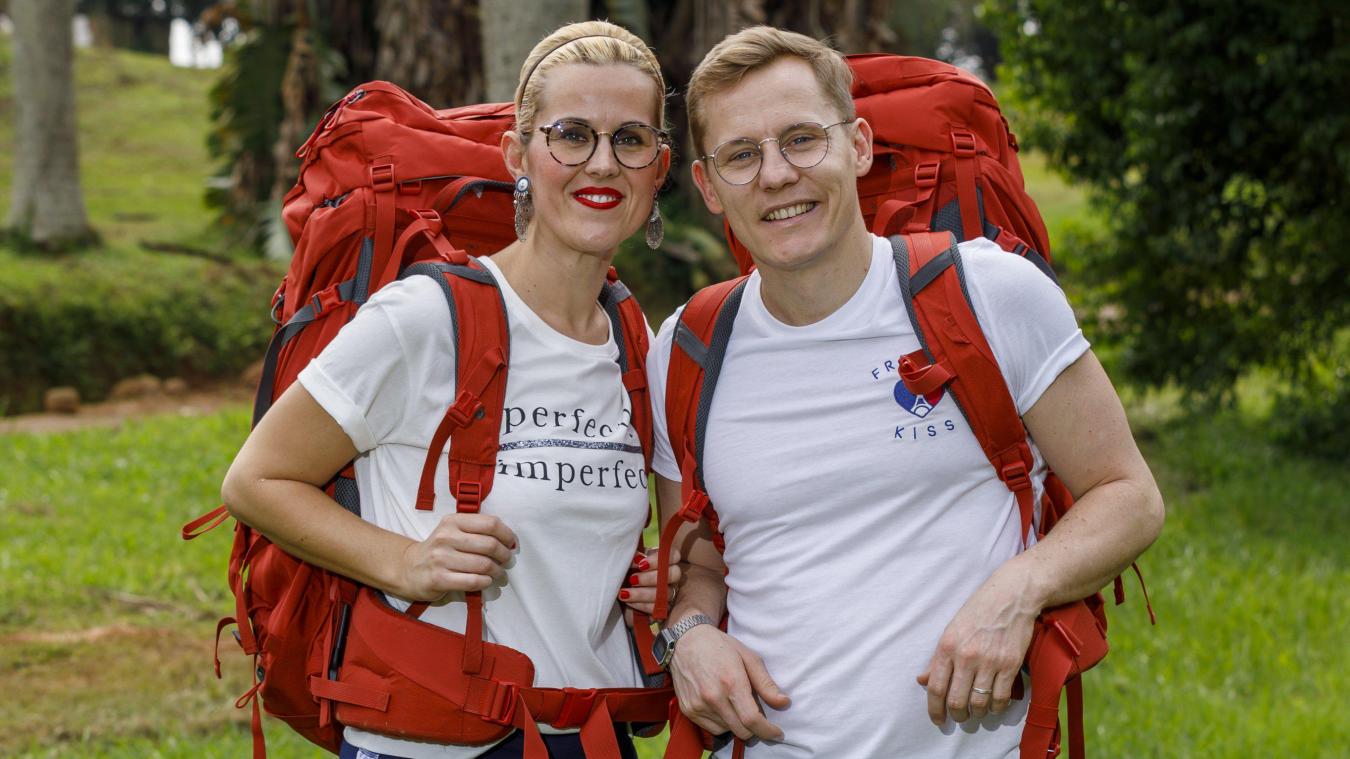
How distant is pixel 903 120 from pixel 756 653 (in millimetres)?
1197

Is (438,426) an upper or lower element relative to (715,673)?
upper

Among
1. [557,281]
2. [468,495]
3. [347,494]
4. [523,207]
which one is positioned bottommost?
[347,494]

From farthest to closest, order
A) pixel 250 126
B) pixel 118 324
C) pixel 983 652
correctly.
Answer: pixel 250 126 → pixel 118 324 → pixel 983 652

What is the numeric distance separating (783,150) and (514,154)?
0.62 meters

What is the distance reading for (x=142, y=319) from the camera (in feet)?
43.2

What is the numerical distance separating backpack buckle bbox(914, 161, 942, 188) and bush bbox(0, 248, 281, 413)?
443 inches

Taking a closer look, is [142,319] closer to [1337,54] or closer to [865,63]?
[1337,54]

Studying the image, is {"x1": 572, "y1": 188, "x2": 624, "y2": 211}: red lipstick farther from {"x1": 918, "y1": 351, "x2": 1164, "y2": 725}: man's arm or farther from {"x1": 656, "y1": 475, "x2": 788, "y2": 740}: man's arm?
{"x1": 918, "y1": 351, "x2": 1164, "y2": 725}: man's arm

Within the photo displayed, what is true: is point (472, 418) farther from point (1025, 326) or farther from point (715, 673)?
point (1025, 326)

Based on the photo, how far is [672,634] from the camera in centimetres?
271

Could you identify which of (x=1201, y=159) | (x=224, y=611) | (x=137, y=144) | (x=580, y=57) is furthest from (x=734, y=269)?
(x=137, y=144)

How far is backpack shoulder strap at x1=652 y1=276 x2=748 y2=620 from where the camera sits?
2.64 metres

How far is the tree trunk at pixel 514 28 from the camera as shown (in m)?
Answer: 6.91

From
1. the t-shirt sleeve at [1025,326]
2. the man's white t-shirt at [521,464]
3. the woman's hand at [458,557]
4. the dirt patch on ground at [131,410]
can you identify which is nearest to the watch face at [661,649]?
the man's white t-shirt at [521,464]
